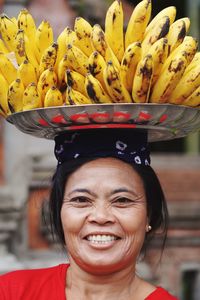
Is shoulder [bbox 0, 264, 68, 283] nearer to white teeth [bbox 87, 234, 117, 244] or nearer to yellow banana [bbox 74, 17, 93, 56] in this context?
white teeth [bbox 87, 234, 117, 244]

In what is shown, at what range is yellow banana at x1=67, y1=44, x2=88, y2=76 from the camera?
326 centimetres

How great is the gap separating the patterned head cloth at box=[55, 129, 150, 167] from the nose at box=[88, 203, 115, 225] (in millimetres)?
193

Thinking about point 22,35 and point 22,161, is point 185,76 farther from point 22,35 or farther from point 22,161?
point 22,161

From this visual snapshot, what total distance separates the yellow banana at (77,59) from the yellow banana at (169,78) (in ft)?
0.78

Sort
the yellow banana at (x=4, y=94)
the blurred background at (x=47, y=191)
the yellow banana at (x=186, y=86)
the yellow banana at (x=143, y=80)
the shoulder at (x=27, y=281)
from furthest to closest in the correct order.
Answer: the blurred background at (x=47, y=191)
the shoulder at (x=27, y=281)
the yellow banana at (x=4, y=94)
the yellow banana at (x=186, y=86)
the yellow banana at (x=143, y=80)

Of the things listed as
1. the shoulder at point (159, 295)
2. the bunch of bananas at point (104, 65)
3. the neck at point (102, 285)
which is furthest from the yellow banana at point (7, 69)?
the shoulder at point (159, 295)

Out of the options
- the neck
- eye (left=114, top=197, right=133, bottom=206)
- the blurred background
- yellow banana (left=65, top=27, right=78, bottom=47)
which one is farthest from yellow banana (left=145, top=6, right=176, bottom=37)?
the blurred background

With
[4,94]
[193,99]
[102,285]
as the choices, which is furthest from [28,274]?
[193,99]

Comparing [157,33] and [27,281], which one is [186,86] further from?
[27,281]

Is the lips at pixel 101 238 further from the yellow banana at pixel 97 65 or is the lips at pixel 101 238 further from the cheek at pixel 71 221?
the yellow banana at pixel 97 65

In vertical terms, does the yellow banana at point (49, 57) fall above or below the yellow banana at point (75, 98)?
above

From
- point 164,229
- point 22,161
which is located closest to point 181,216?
point 22,161

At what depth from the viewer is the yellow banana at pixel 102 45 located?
3.25 m

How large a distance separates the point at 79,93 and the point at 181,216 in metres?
5.75
